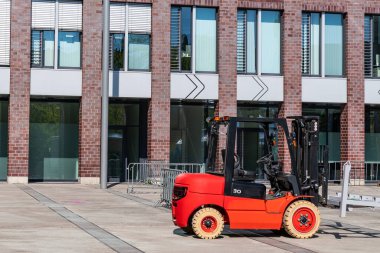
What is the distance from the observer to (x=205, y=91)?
32.1 metres

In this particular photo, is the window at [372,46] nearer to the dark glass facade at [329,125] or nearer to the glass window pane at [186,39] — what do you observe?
the dark glass facade at [329,125]

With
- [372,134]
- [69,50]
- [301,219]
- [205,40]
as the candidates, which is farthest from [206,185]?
[372,134]

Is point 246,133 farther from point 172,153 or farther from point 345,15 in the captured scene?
point 345,15

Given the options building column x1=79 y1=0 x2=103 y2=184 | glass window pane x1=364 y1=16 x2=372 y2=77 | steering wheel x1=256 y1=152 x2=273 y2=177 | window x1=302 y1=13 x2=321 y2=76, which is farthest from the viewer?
Answer: glass window pane x1=364 y1=16 x2=372 y2=77

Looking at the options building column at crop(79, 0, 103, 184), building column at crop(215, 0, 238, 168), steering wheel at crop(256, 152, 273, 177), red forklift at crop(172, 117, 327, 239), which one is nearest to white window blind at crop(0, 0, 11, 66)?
building column at crop(79, 0, 103, 184)

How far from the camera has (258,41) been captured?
107 feet

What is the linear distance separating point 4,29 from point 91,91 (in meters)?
4.25

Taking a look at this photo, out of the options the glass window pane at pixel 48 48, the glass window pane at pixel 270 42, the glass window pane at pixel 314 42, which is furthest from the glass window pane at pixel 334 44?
the glass window pane at pixel 48 48

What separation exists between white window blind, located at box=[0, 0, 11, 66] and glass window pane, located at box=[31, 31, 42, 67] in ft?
3.26

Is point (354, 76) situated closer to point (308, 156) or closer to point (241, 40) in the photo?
point (241, 40)

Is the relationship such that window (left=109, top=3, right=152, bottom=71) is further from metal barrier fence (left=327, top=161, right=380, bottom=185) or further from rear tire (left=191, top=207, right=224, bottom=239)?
rear tire (left=191, top=207, right=224, bottom=239)

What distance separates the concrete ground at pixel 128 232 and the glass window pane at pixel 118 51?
33.2 feet

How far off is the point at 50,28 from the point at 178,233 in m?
18.1

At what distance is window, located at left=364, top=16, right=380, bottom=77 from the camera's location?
3388 centimetres
